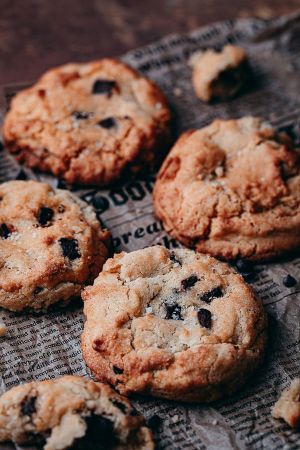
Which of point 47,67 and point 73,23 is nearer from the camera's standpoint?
point 47,67

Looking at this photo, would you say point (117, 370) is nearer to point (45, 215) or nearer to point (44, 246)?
point (44, 246)

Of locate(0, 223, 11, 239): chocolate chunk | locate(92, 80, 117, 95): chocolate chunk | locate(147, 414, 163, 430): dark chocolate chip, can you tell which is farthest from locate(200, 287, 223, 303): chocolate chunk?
locate(92, 80, 117, 95): chocolate chunk

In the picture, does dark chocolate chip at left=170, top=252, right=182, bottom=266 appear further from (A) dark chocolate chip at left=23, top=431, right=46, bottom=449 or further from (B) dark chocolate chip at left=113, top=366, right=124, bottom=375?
(A) dark chocolate chip at left=23, top=431, right=46, bottom=449

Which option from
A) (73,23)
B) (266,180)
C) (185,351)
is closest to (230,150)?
(266,180)

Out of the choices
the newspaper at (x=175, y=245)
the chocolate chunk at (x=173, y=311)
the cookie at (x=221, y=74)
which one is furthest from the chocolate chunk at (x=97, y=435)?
the cookie at (x=221, y=74)

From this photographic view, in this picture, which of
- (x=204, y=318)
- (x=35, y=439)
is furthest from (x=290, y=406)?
(x=35, y=439)

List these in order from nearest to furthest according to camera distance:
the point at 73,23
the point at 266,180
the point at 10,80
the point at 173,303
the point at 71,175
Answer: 1. the point at 173,303
2. the point at 266,180
3. the point at 71,175
4. the point at 10,80
5. the point at 73,23

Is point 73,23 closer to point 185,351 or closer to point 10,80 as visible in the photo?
point 10,80
